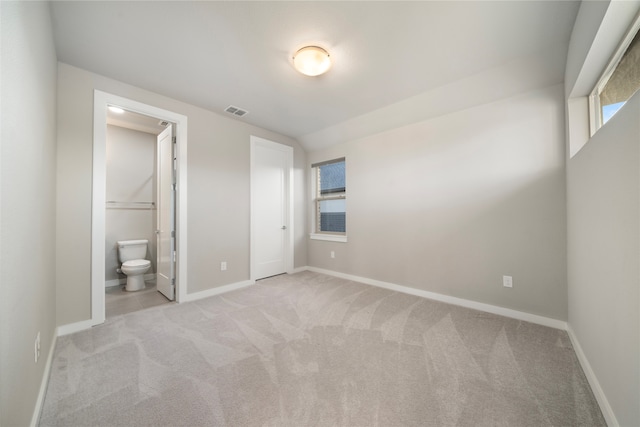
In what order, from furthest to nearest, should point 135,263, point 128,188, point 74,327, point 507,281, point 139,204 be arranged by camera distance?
point 139,204, point 128,188, point 135,263, point 507,281, point 74,327

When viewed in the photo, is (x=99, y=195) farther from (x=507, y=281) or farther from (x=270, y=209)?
(x=507, y=281)

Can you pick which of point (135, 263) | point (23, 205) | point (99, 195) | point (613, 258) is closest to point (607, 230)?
point (613, 258)

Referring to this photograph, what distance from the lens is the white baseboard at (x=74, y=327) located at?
2.17 m

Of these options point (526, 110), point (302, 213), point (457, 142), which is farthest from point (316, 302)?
point (526, 110)

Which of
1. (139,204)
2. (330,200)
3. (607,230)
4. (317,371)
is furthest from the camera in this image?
(330,200)

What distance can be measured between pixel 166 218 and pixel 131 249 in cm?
123

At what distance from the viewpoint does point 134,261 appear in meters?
3.54

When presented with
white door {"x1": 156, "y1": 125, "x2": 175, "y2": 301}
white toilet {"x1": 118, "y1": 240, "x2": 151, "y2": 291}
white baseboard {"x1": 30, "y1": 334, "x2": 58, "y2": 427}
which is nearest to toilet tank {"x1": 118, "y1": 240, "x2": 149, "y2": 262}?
white toilet {"x1": 118, "y1": 240, "x2": 151, "y2": 291}

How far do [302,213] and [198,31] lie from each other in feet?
10.5

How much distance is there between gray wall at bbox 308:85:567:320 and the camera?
2312mm

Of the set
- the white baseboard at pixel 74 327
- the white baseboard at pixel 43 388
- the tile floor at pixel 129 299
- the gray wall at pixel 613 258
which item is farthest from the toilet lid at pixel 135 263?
the gray wall at pixel 613 258

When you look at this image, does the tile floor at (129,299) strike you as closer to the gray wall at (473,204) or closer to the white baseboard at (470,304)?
the white baseboard at (470,304)

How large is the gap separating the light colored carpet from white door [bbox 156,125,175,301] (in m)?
0.58

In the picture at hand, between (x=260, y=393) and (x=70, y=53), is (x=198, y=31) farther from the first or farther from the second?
(x=260, y=393)
